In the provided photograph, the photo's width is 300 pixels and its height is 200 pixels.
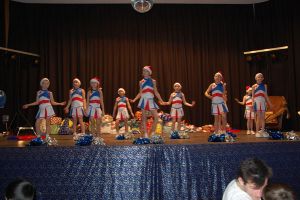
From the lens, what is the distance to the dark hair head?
2.27 metres

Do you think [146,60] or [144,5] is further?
[146,60]

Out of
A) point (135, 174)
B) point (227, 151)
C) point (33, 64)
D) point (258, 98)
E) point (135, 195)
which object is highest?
point (33, 64)

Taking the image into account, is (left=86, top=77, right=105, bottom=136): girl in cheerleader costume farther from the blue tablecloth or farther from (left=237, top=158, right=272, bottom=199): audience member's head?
(left=237, top=158, right=272, bottom=199): audience member's head

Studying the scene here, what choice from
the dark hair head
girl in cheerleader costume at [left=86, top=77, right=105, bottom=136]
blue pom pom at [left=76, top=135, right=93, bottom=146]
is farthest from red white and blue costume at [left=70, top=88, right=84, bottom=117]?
the dark hair head

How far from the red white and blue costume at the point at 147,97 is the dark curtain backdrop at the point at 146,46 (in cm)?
545

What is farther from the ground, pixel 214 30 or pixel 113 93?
pixel 214 30

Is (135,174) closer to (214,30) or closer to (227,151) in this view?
(227,151)

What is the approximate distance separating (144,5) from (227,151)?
324cm

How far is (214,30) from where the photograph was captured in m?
12.4

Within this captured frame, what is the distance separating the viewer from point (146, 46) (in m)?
12.1

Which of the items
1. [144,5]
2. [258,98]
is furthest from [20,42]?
[258,98]

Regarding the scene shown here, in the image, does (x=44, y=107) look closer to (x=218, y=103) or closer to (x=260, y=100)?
(x=218, y=103)

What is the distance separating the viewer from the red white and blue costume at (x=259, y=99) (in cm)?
705

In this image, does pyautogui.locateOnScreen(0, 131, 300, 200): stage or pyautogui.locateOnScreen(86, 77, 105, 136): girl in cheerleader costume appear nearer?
pyautogui.locateOnScreen(0, 131, 300, 200): stage
